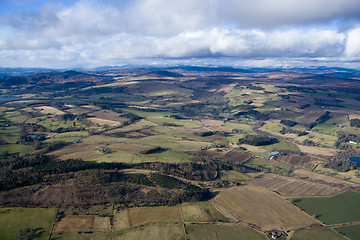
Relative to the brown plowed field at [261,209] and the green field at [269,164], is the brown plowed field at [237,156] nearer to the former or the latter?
the green field at [269,164]

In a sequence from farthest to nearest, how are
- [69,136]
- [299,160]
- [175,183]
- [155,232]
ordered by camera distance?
[69,136], [299,160], [175,183], [155,232]

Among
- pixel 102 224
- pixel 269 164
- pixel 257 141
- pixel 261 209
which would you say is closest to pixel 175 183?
pixel 102 224

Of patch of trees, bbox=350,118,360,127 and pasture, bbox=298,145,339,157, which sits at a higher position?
patch of trees, bbox=350,118,360,127

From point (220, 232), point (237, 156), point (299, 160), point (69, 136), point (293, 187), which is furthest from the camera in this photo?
point (69, 136)

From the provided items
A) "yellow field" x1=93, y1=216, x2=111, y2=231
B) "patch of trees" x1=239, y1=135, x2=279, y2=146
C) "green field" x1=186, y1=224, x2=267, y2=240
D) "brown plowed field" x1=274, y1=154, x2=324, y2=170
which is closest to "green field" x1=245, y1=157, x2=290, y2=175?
"brown plowed field" x1=274, y1=154, x2=324, y2=170

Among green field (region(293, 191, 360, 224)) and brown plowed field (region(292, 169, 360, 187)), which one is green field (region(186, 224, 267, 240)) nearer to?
green field (region(293, 191, 360, 224))

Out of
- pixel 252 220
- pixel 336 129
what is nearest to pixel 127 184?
pixel 252 220

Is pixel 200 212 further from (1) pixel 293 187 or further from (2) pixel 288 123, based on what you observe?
(2) pixel 288 123
